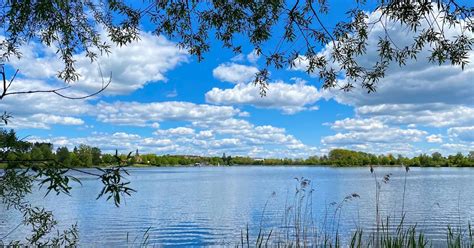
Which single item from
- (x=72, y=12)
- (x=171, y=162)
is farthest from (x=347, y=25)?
(x=171, y=162)

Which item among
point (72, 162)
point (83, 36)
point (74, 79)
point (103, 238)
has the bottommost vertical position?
point (103, 238)

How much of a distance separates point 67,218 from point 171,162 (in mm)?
163655

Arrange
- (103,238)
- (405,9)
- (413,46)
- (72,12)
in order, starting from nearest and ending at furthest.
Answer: (405,9)
(413,46)
(72,12)
(103,238)

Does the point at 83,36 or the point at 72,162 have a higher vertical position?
the point at 83,36

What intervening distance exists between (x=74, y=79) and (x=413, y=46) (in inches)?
169

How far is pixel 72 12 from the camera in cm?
548

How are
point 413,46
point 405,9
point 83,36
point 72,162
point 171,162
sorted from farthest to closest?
point 171,162 → point 83,36 → point 413,46 → point 405,9 → point 72,162

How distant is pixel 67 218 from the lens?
85.0 feet

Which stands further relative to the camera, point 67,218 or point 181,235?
point 67,218

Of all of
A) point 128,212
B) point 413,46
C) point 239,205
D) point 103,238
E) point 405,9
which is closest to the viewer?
point 405,9

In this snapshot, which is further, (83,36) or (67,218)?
(67,218)

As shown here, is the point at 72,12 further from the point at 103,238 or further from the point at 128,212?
the point at 128,212

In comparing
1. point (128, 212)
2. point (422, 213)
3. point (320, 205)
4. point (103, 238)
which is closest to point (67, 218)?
point (128, 212)

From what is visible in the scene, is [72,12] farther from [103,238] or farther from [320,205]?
[320,205]
